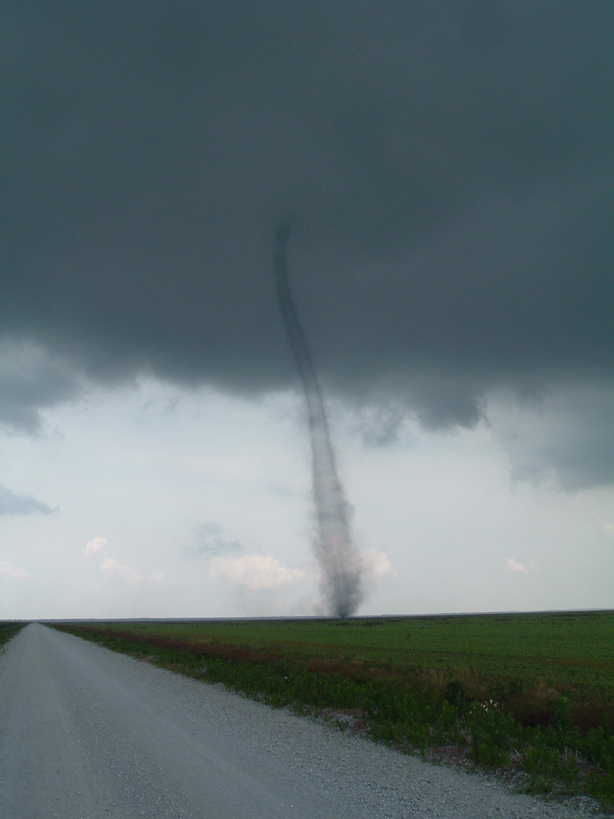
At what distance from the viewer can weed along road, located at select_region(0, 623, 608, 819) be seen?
8.54m

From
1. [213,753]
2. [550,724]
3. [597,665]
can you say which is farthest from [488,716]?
[597,665]

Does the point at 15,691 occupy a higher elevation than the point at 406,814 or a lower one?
lower

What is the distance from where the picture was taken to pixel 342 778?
401 inches

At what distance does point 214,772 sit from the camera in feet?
33.6

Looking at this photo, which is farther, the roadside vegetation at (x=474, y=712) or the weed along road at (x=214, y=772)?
the roadside vegetation at (x=474, y=712)

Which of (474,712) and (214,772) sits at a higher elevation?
(474,712)

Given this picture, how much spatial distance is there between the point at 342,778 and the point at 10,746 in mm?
9167

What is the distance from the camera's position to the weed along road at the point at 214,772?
28.0ft

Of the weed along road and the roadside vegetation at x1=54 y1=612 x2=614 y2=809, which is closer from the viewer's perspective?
the weed along road

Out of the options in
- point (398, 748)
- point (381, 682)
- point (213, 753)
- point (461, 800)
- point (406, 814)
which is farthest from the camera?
point (381, 682)

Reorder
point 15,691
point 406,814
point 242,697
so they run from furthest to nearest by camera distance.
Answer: point 15,691 → point 242,697 → point 406,814

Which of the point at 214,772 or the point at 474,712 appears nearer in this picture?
the point at 214,772

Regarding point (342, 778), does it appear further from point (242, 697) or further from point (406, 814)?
point (242, 697)

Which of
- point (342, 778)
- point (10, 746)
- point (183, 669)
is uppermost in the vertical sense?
point (342, 778)
